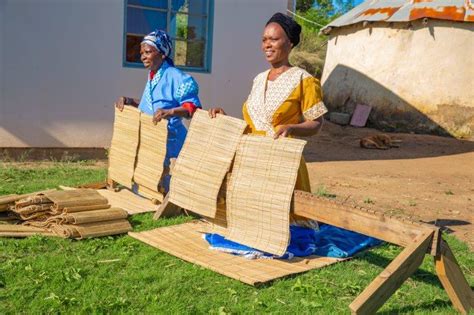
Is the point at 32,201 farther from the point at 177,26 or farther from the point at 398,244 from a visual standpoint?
the point at 177,26

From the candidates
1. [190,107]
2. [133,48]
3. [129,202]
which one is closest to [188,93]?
[190,107]

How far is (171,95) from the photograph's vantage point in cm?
547

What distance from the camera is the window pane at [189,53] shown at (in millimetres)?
8961

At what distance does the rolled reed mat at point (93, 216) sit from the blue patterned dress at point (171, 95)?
0.83 meters

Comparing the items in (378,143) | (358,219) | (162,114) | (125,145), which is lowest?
(378,143)

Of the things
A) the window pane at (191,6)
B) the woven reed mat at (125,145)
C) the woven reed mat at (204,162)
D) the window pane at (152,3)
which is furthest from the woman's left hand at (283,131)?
the window pane at (191,6)

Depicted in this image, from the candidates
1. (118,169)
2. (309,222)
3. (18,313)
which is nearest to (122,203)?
(118,169)

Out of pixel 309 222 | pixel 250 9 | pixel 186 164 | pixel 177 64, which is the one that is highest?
pixel 250 9

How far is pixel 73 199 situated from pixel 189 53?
15.7ft

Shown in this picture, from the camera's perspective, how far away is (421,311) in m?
3.49

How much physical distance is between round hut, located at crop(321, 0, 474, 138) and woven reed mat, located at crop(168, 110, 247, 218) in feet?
37.4

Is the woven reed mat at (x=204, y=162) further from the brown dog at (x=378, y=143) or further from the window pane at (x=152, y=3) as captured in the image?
the brown dog at (x=378, y=143)

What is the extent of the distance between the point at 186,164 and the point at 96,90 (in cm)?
425

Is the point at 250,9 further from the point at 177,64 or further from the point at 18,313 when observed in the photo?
the point at 18,313
